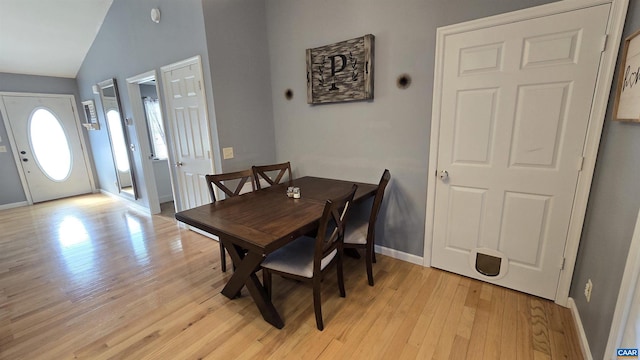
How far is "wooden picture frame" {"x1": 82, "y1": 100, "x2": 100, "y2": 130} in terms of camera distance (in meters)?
4.92

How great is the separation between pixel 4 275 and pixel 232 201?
2.46 meters

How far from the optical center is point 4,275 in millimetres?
2527

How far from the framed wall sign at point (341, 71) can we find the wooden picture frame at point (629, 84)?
1538mm

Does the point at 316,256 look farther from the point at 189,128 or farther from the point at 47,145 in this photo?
the point at 47,145

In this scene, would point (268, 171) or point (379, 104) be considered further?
point (268, 171)

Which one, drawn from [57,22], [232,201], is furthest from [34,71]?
[232,201]

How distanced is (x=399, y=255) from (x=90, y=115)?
6.19 meters

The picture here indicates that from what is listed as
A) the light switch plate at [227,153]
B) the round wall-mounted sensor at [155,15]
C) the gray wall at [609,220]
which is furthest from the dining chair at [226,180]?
the gray wall at [609,220]

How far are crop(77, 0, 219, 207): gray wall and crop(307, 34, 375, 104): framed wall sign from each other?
1.08m

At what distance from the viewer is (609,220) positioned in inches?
55.1

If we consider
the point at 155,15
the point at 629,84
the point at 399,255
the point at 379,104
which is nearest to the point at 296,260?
the point at 399,255

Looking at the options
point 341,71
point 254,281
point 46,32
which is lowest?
point 254,281

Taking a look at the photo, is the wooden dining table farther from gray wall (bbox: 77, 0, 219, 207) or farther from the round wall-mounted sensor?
the round wall-mounted sensor

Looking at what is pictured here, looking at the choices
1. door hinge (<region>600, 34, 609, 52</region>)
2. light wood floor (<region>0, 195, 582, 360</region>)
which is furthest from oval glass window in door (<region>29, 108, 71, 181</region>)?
door hinge (<region>600, 34, 609, 52</region>)
